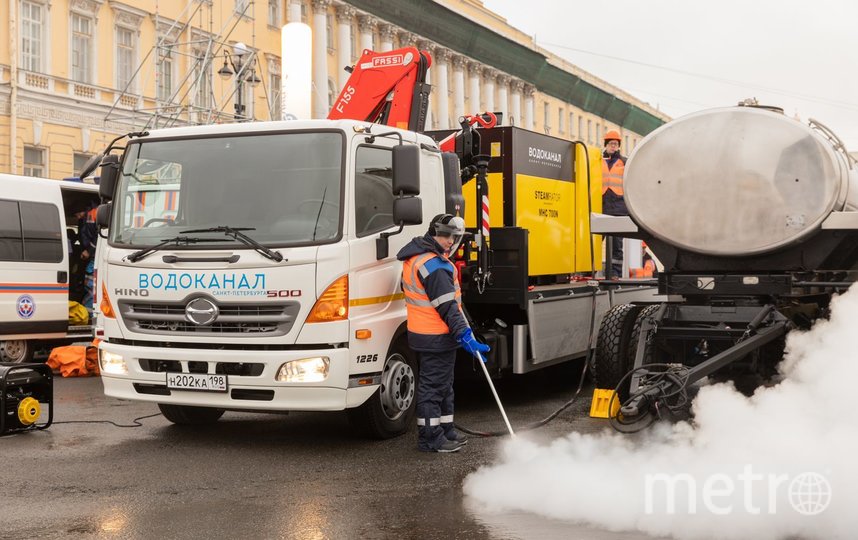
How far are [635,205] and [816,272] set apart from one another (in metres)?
1.56

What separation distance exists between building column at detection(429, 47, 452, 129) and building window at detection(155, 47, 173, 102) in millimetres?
22653

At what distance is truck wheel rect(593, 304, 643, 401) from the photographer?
9.55 m

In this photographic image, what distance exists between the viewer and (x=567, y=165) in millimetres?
10883

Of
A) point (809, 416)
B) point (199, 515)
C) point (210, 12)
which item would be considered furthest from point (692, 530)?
point (210, 12)

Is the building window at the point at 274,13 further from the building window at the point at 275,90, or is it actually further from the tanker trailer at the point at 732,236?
the tanker trailer at the point at 732,236

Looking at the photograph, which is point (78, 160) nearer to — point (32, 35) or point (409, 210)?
point (32, 35)

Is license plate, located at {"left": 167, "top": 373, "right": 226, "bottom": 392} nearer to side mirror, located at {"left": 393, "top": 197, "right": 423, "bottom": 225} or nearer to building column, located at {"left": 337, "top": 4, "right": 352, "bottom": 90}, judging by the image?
side mirror, located at {"left": 393, "top": 197, "right": 423, "bottom": 225}

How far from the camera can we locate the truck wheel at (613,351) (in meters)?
9.55

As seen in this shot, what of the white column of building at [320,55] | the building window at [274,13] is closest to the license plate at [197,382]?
the building window at [274,13]

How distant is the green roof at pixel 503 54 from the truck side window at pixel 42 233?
125 feet

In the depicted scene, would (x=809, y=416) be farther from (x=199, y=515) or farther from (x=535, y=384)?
(x=535, y=384)

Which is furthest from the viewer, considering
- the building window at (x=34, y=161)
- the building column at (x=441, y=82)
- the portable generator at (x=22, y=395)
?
the building column at (x=441, y=82)

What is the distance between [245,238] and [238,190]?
43 centimetres

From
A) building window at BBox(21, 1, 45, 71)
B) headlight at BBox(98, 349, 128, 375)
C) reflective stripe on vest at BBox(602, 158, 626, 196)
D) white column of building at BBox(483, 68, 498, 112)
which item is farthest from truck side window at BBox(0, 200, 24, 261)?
white column of building at BBox(483, 68, 498, 112)
